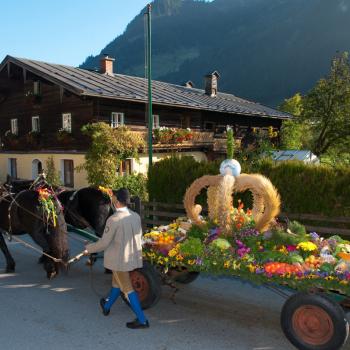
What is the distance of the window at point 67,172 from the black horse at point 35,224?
15.1m

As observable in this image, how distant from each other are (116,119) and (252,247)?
59.0ft

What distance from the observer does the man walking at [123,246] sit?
203 inches

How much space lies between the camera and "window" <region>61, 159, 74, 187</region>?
904 inches

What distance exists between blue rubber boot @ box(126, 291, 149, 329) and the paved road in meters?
0.08

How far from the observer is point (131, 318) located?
580 cm

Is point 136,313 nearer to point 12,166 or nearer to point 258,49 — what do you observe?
point 12,166

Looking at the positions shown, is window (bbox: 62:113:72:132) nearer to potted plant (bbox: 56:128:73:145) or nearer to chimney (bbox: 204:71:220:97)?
potted plant (bbox: 56:128:73:145)

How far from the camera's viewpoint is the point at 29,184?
8672 millimetres

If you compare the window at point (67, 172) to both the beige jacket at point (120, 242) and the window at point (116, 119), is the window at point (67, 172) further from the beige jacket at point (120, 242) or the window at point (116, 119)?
the beige jacket at point (120, 242)

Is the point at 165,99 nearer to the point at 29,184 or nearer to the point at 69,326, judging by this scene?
the point at 29,184

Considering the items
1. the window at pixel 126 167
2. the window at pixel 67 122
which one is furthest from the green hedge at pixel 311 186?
the window at pixel 67 122

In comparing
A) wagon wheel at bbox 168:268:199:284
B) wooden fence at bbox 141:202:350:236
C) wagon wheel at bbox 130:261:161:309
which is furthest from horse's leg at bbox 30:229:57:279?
wooden fence at bbox 141:202:350:236

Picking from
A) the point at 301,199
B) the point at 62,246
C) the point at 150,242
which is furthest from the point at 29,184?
the point at 301,199

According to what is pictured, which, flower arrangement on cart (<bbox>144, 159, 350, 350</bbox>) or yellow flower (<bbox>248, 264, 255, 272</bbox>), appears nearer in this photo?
flower arrangement on cart (<bbox>144, 159, 350, 350</bbox>)
